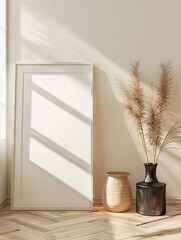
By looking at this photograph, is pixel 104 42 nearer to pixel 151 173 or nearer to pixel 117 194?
pixel 151 173

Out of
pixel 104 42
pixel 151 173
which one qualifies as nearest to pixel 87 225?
pixel 151 173

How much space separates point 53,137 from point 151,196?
1.06 meters

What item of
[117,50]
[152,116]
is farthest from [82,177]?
[117,50]

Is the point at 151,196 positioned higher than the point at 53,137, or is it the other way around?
the point at 53,137

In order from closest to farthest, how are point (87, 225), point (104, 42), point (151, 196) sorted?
point (87, 225)
point (151, 196)
point (104, 42)

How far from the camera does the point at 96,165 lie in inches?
147

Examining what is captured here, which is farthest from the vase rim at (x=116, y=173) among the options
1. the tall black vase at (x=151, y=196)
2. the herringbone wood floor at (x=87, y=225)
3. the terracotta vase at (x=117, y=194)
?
the herringbone wood floor at (x=87, y=225)

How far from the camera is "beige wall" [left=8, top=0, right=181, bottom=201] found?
372cm

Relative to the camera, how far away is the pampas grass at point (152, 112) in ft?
11.6

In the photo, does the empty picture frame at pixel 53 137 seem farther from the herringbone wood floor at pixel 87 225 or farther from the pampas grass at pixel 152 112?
the pampas grass at pixel 152 112

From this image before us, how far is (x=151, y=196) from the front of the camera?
Result: 333 cm

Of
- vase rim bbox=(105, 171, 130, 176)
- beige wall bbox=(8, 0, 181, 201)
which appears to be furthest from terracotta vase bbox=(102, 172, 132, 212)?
beige wall bbox=(8, 0, 181, 201)

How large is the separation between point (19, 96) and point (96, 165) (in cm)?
102

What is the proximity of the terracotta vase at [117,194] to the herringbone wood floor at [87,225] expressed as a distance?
0.06 m
